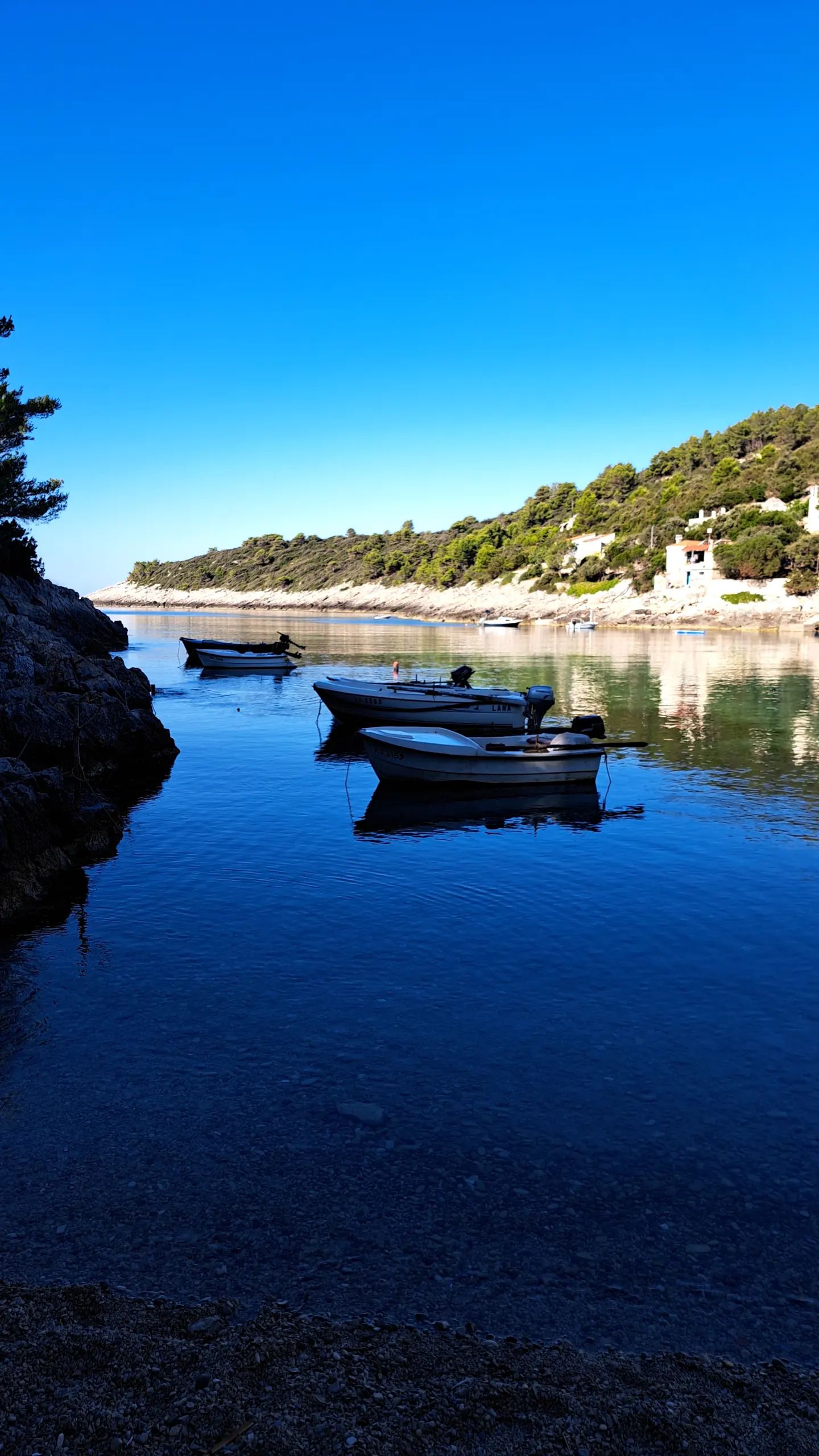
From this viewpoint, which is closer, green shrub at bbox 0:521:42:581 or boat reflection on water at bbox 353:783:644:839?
boat reflection on water at bbox 353:783:644:839

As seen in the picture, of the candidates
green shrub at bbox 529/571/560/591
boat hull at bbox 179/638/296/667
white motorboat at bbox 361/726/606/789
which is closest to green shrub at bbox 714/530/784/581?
green shrub at bbox 529/571/560/591

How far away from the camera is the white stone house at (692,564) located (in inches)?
4597

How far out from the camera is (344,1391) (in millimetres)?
5137

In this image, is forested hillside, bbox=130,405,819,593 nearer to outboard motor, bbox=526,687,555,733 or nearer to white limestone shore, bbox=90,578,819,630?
white limestone shore, bbox=90,578,819,630

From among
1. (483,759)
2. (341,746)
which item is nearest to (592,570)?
(341,746)

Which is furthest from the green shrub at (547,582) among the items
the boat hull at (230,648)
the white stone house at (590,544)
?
the boat hull at (230,648)

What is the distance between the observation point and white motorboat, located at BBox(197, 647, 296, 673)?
210 ft

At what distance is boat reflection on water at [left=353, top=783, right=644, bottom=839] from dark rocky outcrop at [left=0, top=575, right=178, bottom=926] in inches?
248

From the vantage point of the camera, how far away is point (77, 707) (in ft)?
72.9

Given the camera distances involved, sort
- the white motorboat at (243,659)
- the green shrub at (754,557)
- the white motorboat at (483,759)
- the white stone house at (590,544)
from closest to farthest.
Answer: the white motorboat at (483,759)
the white motorboat at (243,659)
the green shrub at (754,557)
the white stone house at (590,544)

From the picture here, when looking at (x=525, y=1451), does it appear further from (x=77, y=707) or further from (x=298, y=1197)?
(x=77, y=707)

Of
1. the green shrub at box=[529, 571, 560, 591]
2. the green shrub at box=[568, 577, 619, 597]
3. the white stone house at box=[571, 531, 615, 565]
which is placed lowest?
the green shrub at box=[568, 577, 619, 597]

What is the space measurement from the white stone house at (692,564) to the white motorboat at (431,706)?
8919 cm

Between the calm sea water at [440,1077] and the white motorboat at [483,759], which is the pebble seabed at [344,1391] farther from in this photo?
the white motorboat at [483,759]
